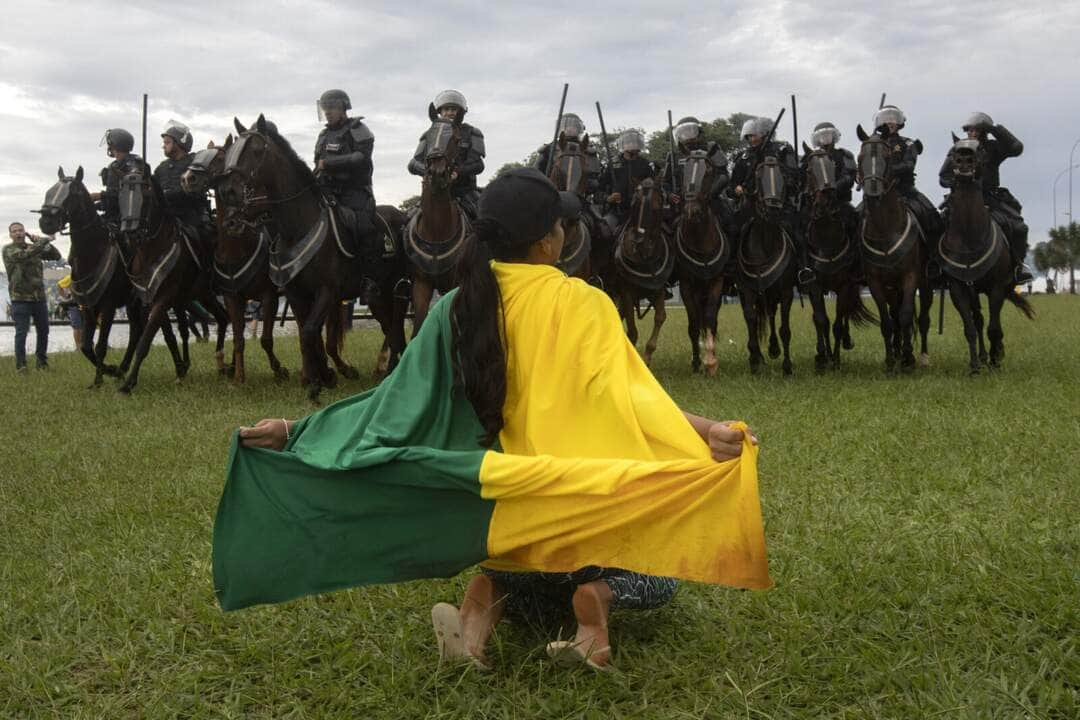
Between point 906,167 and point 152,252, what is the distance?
8.21 meters

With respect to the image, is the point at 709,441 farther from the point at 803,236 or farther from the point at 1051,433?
the point at 803,236

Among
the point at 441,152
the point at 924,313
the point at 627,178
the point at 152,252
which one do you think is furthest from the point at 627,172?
the point at 152,252

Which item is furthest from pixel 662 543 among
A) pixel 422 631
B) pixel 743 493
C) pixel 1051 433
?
pixel 1051 433

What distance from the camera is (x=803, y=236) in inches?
521

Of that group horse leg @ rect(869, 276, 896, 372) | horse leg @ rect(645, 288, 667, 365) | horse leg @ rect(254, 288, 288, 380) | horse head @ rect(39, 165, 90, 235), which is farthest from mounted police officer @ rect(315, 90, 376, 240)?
horse leg @ rect(869, 276, 896, 372)

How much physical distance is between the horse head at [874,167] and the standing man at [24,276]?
11122 mm

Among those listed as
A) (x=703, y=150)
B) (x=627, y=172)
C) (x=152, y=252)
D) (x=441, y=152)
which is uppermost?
(x=703, y=150)

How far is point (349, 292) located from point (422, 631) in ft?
26.9

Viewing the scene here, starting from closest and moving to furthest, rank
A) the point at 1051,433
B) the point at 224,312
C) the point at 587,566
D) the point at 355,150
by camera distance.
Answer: the point at 587,566 < the point at 1051,433 < the point at 355,150 < the point at 224,312

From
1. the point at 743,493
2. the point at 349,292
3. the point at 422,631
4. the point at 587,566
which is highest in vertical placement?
the point at 349,292

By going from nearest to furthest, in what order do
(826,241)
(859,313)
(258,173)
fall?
(258,173) < (826,241) < (859,313)

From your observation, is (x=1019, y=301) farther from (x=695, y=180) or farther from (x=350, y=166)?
(x=350, y=166)

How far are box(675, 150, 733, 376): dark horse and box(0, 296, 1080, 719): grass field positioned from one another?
16.5ft

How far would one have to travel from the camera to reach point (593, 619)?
3.55 meters
